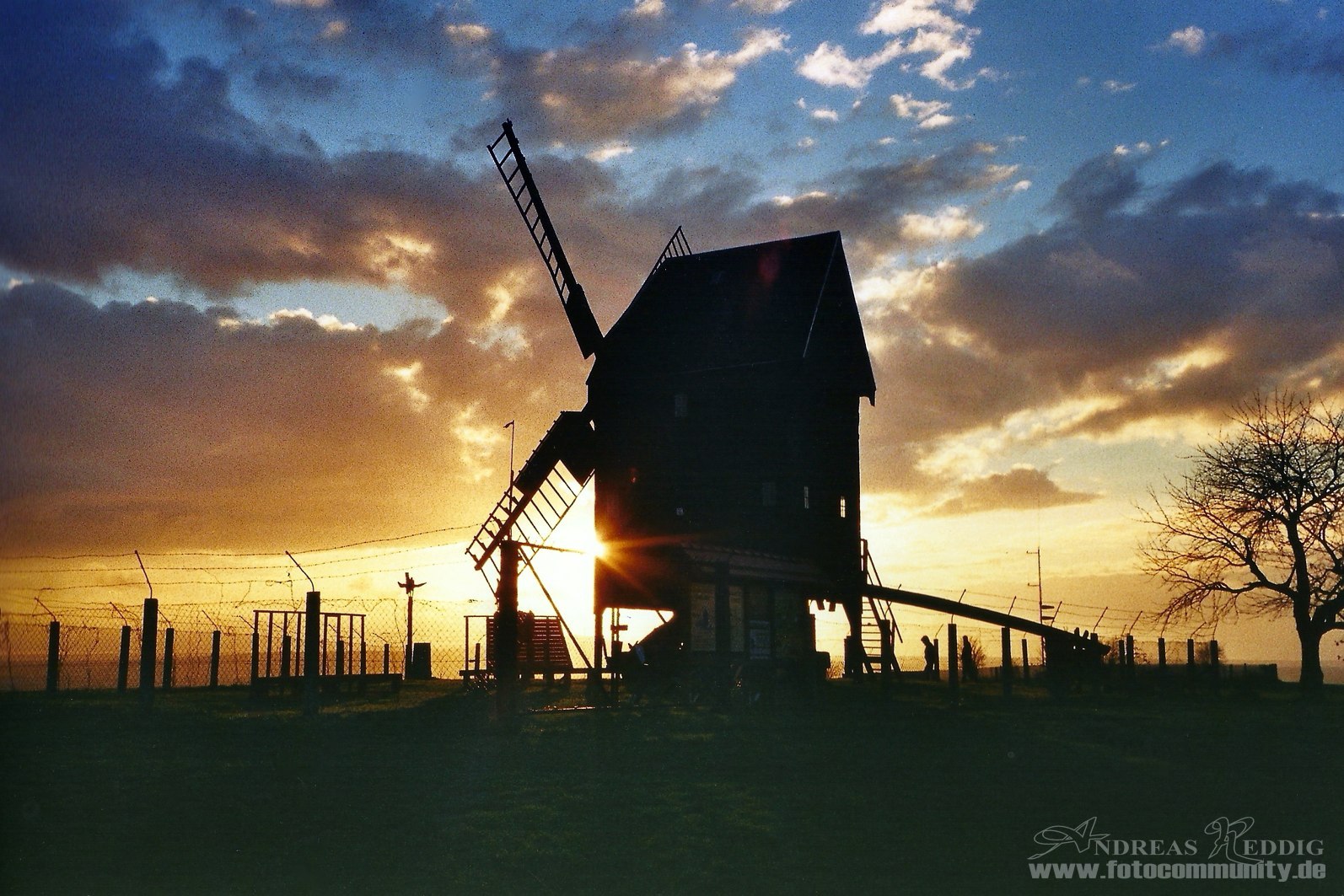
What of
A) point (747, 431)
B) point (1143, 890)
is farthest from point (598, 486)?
point (1143, 890)

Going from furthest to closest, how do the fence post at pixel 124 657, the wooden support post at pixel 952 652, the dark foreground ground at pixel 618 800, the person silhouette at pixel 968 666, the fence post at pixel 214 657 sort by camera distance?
the person silhouette at pixel 968 666 → the fence post at pixel 214 657 → the fence post at pixel 124 657 → the wooden support post at pixel 952 652 → the dark foreground ground at pixel 618 800

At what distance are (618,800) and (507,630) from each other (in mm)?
10291

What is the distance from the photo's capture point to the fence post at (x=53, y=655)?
3052cm

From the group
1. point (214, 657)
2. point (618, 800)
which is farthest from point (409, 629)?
point (618, 800)

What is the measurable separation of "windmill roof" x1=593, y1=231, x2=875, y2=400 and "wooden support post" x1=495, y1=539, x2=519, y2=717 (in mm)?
16666

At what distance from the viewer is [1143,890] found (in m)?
10.2

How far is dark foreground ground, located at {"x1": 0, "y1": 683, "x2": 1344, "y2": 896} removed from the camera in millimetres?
10227

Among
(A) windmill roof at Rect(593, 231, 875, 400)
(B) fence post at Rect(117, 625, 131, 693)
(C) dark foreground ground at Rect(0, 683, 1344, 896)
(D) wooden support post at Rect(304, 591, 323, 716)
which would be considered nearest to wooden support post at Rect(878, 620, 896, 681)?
(A) windmill roof at Rect(593, 231, 875, 400)

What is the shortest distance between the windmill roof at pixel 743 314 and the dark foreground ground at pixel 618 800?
1797 cm

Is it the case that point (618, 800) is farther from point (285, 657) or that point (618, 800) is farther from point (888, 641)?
point (888, 641)

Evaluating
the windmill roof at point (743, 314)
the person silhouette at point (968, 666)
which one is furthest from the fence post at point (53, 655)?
the person silhouette at point (968, 666)

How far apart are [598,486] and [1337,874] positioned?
104 feet

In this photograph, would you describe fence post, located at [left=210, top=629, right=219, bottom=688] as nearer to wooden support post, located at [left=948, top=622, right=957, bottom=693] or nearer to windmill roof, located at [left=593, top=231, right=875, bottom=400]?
windmill roof, located at [left=593, top=231, right=875, bottom=400]

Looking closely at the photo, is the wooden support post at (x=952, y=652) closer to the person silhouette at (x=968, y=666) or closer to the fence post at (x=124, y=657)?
the person silhouette at (x=968, y=666)
